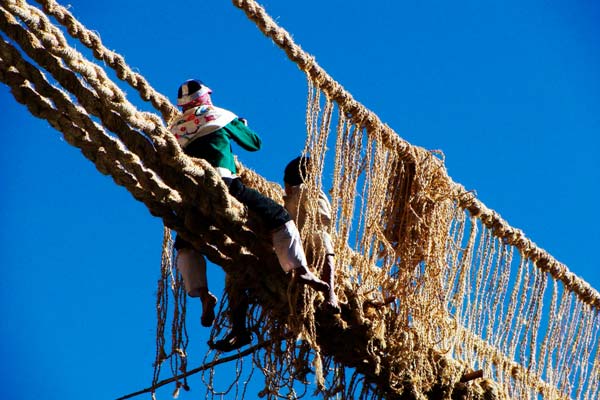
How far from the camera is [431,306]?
17.0ft

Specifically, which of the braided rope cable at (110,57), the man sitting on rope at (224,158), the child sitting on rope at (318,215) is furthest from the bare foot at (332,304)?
the braided rope cable at (110,57)

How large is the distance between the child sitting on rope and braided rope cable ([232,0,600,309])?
0.45 m

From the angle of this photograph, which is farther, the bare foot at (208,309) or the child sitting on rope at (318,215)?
the child sitting on rope at (318,215)

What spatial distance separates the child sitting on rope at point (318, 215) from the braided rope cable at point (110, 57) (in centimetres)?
102

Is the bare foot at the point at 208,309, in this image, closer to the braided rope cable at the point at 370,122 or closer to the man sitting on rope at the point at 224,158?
the man sitting on rope at the point at 224,158

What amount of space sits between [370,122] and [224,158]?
3.77 feet

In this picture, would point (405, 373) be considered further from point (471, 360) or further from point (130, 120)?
point (130, 120)

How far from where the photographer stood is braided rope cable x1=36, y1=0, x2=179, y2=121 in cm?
459

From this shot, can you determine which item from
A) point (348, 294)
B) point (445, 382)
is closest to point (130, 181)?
point (348, 294)

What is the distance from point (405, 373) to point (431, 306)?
370mm

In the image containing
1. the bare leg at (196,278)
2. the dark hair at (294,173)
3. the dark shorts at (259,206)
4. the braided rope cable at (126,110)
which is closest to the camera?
the braided rope cable at (126,110)

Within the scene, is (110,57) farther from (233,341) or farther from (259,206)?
(233,341)

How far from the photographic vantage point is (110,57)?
5.05 metres

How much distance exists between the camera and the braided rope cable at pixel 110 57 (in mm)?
4594
